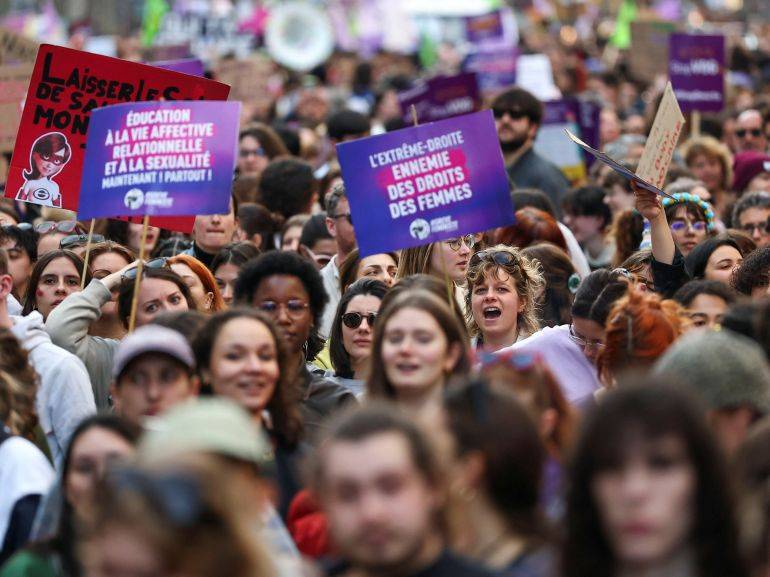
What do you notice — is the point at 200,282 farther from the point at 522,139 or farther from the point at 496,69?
the point at 496,69

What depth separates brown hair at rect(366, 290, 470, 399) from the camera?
6023 mm

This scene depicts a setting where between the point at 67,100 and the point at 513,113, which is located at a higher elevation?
the point at 513,113

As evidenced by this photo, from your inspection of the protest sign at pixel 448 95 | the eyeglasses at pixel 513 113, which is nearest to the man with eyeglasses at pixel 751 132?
the protest sign at pixel 448 95

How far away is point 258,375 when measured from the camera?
6.14 metres

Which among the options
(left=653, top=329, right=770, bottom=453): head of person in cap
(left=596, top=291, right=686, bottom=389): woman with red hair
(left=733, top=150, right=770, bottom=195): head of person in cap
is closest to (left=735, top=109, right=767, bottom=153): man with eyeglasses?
(left=733, top=150, right=770, bottom=195): head of person in cap

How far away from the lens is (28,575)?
4.99 meters

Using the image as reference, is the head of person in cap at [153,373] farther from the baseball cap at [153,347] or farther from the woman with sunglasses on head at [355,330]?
the woman with sunglasses on head at [355,330]

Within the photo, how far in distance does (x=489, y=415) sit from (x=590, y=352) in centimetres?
282

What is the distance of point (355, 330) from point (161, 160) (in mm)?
1156

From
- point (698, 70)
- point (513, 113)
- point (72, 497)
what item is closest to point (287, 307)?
point (72, 497)

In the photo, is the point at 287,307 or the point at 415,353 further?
the point at 287,307

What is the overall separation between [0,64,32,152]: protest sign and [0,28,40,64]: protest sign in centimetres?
133

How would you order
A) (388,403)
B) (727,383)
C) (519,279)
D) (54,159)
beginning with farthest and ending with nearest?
1. (54,159)
2. (519,279)
3. (727,383)
4. (388,403)

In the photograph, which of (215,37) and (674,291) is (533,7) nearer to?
(215,37)
